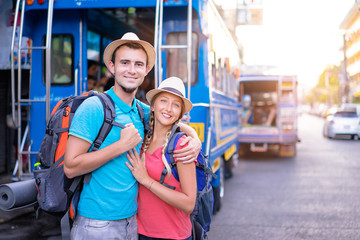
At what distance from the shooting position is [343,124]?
21281mm

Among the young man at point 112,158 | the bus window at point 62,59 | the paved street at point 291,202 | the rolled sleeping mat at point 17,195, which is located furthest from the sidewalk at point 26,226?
the young man at point 112,158

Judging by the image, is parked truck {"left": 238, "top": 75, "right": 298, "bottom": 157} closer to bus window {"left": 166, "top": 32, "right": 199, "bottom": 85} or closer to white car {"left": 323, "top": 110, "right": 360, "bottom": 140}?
bus window {"left": 166, "top": 32, "right": 199, "bottom": 85}

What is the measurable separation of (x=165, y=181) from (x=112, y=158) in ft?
1.33

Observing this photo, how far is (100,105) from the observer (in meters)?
2.37

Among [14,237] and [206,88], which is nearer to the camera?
[14,237]

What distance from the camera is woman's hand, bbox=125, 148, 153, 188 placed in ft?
7.87

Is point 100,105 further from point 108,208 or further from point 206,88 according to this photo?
point 206,88

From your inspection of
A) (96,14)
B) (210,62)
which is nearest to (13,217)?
(96,14)

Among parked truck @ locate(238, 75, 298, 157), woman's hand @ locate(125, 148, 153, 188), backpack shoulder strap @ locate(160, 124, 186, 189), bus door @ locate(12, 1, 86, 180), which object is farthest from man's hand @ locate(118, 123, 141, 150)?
parked truck @ locate(238, 75, 298, 157)

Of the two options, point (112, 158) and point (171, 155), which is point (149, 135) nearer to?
point (171, 155)

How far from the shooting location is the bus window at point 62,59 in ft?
20.4

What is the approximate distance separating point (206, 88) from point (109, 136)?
3.45 meters

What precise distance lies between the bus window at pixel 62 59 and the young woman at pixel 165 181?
12.4 ft

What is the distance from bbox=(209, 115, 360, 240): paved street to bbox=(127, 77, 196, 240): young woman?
3.14 m
